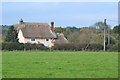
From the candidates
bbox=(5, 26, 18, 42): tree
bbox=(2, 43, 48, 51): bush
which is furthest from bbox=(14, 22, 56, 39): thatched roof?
bbox=(2, 43, 48, 51): bush

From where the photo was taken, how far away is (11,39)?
264 feet

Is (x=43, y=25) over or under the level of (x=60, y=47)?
over

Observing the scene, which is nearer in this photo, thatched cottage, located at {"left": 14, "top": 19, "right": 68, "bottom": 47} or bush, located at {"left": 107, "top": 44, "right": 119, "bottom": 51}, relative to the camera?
bush, located at {"left": 107, "top": 44, "right": 119, "bottom": 51}

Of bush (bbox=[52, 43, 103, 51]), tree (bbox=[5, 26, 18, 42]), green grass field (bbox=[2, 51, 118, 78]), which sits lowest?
green grass field (bbox=[2, 51, 118, 78])

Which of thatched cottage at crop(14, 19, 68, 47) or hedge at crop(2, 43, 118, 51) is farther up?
Answer: thatched cottage at crop(14, 19, 68, 47)

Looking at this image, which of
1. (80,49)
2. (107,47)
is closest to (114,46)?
(107,47)

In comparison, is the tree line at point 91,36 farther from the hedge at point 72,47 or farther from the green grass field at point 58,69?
the green grass field at point 58,69

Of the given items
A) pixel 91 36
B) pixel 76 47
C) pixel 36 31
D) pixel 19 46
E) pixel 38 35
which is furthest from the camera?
pixel 91 36

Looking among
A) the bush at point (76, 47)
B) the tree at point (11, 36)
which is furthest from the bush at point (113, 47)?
the tree at point (11, 36)

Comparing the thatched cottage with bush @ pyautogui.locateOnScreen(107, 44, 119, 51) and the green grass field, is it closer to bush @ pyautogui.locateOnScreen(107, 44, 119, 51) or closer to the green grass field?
bush @ pyautogui.locateOnScreen(107, 44, 119, 51)

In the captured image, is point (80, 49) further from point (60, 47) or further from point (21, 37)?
point (21, 37)

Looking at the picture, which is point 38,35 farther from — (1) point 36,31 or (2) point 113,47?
(2) point 113,47

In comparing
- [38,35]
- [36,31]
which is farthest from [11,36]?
[36,31]

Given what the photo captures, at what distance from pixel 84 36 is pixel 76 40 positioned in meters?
2.39
